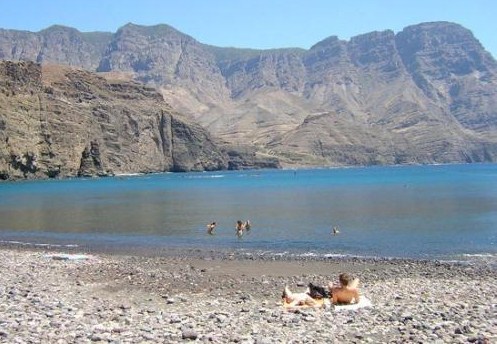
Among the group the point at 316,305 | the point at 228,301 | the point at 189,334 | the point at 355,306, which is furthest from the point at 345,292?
the point at 189,334

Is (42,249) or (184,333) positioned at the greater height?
(184,333)

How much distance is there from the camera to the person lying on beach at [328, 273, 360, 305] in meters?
19.8

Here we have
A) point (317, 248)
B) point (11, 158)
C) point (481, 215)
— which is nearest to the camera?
point (317, 248)

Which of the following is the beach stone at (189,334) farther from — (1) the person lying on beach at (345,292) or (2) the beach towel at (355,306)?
(1) the person lying on beach at (345,292)

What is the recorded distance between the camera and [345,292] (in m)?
19.9

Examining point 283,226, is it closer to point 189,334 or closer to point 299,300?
point 299,300

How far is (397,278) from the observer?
28266 mm

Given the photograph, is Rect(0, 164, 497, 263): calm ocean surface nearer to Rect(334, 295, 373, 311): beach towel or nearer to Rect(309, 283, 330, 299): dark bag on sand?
Rect(309, 283, 330, 299): dark bag on sand

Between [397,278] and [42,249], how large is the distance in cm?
2582

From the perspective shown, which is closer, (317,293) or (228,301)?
(317,293)

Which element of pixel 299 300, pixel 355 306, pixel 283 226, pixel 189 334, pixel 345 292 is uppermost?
pixel 189 334

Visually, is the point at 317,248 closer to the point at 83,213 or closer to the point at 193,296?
the point at 193,296

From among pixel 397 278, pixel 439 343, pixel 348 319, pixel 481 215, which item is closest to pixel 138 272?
pixel 397 278

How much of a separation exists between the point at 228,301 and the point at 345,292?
15.1 feet
